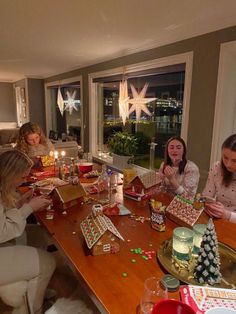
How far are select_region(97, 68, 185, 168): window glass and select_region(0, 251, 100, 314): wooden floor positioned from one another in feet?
6.52

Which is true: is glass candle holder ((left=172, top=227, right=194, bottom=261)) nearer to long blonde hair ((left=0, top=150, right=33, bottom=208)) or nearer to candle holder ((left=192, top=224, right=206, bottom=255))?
candle holder ((left=192, top=224, right=206, bottom=255))

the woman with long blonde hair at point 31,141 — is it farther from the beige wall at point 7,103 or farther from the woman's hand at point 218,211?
the beige wall at point 7,103

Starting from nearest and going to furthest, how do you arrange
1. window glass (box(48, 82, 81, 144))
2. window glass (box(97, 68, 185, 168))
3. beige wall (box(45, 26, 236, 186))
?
beige wall (box(45, 26, 236, 186)) < window glass (box(97, 68, 185, 168)) < window glass (box(48, 82, 81, 144))

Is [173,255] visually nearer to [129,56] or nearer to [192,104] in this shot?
[192,104]

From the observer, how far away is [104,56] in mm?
3621

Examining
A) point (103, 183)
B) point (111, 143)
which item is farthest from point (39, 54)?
point (103, 183)

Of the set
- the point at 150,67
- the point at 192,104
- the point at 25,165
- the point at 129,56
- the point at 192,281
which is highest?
the point at 129,56

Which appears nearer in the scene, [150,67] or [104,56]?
[150,67]

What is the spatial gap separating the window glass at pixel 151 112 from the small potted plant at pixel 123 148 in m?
0.12

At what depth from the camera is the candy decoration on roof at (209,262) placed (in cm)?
90

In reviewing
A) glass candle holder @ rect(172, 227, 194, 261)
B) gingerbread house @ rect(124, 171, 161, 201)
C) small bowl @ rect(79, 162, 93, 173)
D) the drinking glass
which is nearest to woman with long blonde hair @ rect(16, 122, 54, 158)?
small bowl @ rect(79, 162, 93, 173)

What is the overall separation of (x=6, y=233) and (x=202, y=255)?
945 mm

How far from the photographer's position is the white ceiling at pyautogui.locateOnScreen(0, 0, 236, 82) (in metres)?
1.84

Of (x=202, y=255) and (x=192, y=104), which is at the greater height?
(x=192, y=104)
